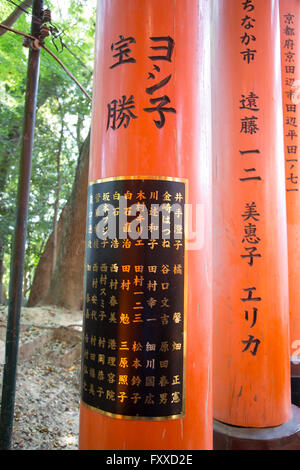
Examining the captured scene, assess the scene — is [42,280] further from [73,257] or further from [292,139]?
[292,139]

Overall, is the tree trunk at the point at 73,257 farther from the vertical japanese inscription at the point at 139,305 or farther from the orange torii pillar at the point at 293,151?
the vertical japanese inscription at the point at 139,305

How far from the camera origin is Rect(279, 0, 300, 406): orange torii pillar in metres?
3.97

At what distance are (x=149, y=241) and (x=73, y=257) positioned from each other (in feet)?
18.7

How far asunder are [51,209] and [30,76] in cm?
857

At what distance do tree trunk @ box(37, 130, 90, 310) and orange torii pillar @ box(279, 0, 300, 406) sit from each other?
452 centimetres

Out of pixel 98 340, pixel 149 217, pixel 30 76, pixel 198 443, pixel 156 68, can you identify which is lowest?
pixel 198 443

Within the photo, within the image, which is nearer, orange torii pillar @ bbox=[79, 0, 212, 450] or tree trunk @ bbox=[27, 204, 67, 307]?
orange torii pillar @ bbox=[79, 0, 212, 450]

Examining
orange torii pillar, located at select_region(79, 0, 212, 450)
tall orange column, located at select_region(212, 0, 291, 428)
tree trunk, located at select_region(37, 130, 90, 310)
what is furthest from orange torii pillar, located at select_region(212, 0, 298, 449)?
tree trunk, located at select_region(37, 130, 90, 310)

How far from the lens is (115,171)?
2.05m

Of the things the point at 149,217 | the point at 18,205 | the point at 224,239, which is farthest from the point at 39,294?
the point at 149,217

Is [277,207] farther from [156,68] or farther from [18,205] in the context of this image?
[18,205]

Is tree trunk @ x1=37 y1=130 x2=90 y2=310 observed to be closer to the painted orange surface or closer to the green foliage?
the green foliage

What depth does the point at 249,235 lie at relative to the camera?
2816 mm
